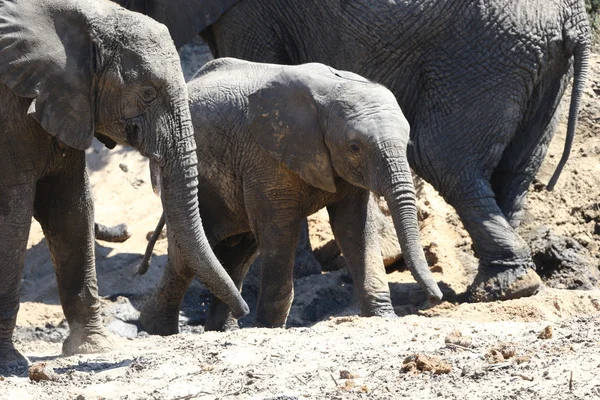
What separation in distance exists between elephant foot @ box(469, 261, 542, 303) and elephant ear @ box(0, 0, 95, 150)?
12.8ft

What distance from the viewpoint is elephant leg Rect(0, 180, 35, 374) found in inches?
269

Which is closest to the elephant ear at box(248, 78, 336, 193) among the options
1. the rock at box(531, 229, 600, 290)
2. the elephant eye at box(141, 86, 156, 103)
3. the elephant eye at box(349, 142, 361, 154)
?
the elephant eye at box(349, 142, 361, 154)

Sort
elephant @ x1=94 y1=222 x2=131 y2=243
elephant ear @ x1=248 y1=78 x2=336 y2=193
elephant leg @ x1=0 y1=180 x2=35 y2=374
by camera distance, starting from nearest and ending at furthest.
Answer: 1. elephant leg @ x1=0 y1=180 x2=35 y2=374
2. elephant ear @ x1=248 y1=78 x2=336 y2=193
3. elephant @ x1=94 y1=222 x2=131 y2=243

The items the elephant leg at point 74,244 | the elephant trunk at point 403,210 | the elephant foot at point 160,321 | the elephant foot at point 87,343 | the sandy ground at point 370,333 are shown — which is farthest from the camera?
the elephant foot at point 160,321

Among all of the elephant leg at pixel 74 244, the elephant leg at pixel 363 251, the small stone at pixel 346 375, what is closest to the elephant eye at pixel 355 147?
the elephant leg at pixel 363 251

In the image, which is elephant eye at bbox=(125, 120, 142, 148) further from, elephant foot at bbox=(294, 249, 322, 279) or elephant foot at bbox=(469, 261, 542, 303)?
elephant foot at bbox=(294, 249, 322, 279)

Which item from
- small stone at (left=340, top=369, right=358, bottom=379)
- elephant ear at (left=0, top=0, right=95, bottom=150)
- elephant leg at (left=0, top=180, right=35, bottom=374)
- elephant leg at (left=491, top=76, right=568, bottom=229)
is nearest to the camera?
small stone at (left=340, top=369, right=358, bottom=379)

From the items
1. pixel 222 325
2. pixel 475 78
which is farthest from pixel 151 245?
pixel 475 78

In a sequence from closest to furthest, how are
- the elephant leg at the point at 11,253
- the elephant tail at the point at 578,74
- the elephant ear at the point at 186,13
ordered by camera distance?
the elephant leg at the point at 11,253 → the elephant tail at the point at 578,74 → the elephant ear at the point at 186,13

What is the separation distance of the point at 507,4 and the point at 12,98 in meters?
4.16

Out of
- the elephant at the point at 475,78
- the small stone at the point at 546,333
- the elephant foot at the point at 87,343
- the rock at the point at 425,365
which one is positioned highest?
the elephant at the point at 475,78

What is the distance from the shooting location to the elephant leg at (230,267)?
9227mm

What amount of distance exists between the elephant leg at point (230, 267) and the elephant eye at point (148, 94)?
266cm

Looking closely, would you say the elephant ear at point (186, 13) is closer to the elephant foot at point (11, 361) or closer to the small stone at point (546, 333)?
the elephant foot at point (11, 361)
